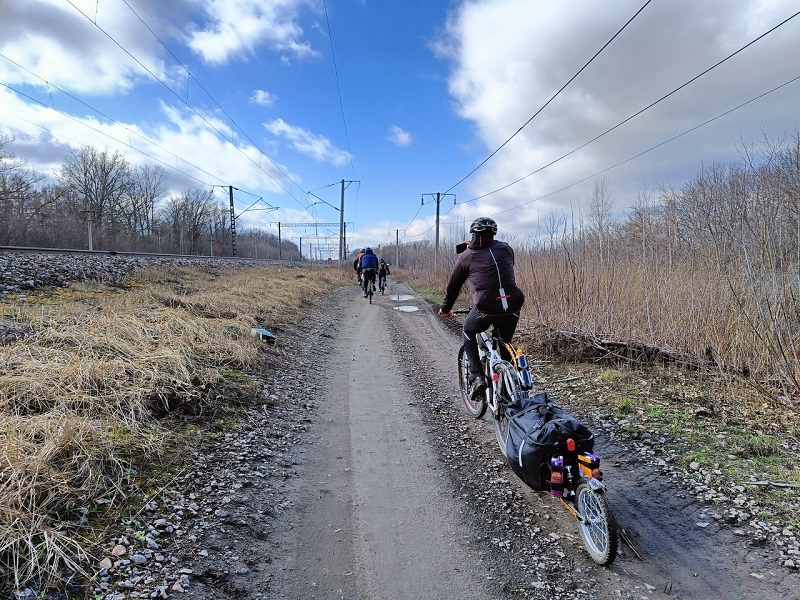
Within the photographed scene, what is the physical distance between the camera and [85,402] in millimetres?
3471

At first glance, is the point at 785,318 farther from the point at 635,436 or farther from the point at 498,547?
the point at 498,547

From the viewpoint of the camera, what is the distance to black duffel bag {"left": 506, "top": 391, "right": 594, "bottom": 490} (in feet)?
8.30

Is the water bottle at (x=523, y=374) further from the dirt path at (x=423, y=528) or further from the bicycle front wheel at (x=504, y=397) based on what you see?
the dirt path at (x=423, y=528)

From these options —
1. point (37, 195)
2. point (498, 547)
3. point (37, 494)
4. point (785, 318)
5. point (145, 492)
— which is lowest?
point (498, 547)

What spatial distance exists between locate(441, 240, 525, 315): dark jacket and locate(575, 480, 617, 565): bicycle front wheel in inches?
76.8

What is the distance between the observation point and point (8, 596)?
1792 mm

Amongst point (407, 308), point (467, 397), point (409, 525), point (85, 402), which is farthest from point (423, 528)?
point (407, 308)

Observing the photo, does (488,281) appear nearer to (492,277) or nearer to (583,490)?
(492,277)

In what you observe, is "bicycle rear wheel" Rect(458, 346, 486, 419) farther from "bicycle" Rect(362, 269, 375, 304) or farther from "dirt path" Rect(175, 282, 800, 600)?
"bicycle" Rect(362, 269, 375, 304)

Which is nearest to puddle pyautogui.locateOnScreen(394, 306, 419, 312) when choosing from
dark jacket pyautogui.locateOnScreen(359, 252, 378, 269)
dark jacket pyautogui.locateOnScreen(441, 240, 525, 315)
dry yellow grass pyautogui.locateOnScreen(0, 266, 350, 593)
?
dark jacket pyautogui.locateOnScreen(359, 252, 378, 269)

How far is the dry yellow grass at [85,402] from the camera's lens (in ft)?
7.00

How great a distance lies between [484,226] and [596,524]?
9.01 feet

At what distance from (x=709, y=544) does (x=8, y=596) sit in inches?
147

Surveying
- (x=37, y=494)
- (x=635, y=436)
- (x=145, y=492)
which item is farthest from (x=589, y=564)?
(x=37, y=494)
